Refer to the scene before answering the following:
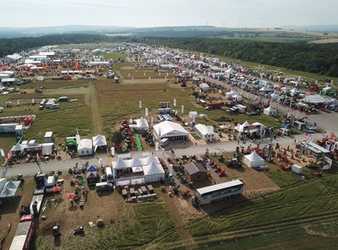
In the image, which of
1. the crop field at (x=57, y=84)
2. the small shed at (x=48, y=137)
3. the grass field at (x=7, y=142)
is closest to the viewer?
the grass field at (x=7, y=142)

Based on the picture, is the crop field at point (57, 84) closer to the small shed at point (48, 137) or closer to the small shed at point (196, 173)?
the small shed at point (48, 137)

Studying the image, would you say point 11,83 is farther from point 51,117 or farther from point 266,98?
point 266,98

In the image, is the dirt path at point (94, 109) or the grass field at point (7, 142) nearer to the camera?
the grass field at point (7, 142)

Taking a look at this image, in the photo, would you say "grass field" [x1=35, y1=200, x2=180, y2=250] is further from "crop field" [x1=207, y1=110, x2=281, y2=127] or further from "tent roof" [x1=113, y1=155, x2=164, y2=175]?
"crop field" [x1=207, y1=110, x2=281, y2=127]

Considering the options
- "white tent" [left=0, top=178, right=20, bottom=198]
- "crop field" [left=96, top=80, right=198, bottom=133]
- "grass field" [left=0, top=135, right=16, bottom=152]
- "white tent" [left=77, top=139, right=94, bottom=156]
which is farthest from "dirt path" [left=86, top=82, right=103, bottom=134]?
"white tent" [left=0, top=178, right=20, bottom=198]

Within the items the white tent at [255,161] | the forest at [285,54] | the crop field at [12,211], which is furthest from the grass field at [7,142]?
the forest at [285,54]

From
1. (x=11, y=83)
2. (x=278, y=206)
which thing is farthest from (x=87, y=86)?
(x=278, y=206)
